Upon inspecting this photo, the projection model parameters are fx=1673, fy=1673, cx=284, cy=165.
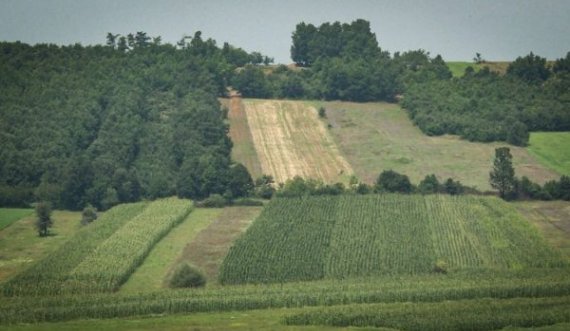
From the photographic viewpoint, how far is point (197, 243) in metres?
146

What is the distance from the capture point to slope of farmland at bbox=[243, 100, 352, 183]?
176125 millimetres

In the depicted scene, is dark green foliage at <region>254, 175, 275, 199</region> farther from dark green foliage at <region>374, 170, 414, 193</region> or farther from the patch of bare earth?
dark green foliage at <region>374, 170, 414, 193</region>

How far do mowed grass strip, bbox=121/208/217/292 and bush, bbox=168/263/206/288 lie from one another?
1366mm

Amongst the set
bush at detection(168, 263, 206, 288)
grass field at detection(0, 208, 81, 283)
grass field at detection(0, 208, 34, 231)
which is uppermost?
bush at detection(168, 263, 206, 288)

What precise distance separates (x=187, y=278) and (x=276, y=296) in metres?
9.03

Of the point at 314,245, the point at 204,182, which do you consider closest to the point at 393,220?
the point at 314,245

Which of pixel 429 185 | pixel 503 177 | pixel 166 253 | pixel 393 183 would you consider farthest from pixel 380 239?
pixel 503 177

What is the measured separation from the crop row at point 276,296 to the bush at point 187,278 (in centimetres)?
260

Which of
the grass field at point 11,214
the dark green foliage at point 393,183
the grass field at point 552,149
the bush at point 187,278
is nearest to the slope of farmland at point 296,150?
the dark green foliage at point 393,183

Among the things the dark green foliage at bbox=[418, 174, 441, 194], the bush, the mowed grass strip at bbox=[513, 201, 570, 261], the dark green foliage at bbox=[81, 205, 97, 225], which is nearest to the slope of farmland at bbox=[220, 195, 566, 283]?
the mowed grass strip at bbox=[513, 201, 570, 261]

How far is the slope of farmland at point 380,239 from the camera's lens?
443ft

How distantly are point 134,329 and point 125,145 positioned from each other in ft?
213

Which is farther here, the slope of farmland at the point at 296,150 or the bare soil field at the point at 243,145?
the bare soil field at the point at 243,145

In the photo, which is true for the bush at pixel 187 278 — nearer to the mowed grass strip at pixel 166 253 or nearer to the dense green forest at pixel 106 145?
the mowed grass strip at pixel 166 253
